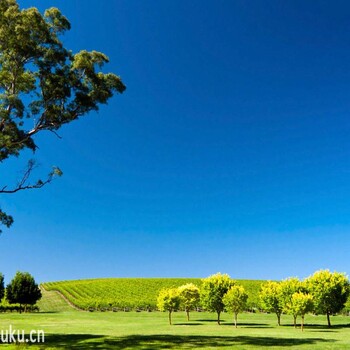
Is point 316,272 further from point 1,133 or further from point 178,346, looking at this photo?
point 1,133

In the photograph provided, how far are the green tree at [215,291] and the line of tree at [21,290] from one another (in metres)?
49.7

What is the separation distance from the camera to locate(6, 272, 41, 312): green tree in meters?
92.0

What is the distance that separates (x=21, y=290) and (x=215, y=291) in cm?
5327

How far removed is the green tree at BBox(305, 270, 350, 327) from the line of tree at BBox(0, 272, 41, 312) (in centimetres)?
6371

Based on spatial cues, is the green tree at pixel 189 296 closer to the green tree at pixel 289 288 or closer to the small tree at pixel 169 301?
the small tree at pixel 169 301

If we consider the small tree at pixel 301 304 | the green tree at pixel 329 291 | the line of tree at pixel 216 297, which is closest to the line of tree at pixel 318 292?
the green tree at pixel 329 291

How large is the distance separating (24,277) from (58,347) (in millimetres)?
74794

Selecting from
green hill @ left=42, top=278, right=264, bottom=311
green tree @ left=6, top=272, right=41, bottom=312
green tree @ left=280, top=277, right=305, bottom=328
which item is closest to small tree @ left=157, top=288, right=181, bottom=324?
green tree @ left=280, top=277, right=305, bottom=328

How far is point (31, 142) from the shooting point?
35.1 m

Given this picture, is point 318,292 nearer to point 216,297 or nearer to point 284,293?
point 284,293

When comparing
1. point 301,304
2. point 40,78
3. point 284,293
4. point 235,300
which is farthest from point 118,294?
point 40,78

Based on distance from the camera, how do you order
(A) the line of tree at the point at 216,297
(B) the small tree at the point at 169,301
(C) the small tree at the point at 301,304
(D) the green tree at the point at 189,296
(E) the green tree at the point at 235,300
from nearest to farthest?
(C) the small tree at the point at 301,304 < (E) the green tree at the point at 235,300 < (A) the line of tree at the point at 216,297 < (B) the small tree at the point at 169,301 < (D) the green tree at the point at 189,296

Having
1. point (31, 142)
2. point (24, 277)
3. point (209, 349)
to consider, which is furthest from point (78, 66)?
point (24, 277)

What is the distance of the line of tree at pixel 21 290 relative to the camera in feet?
302
